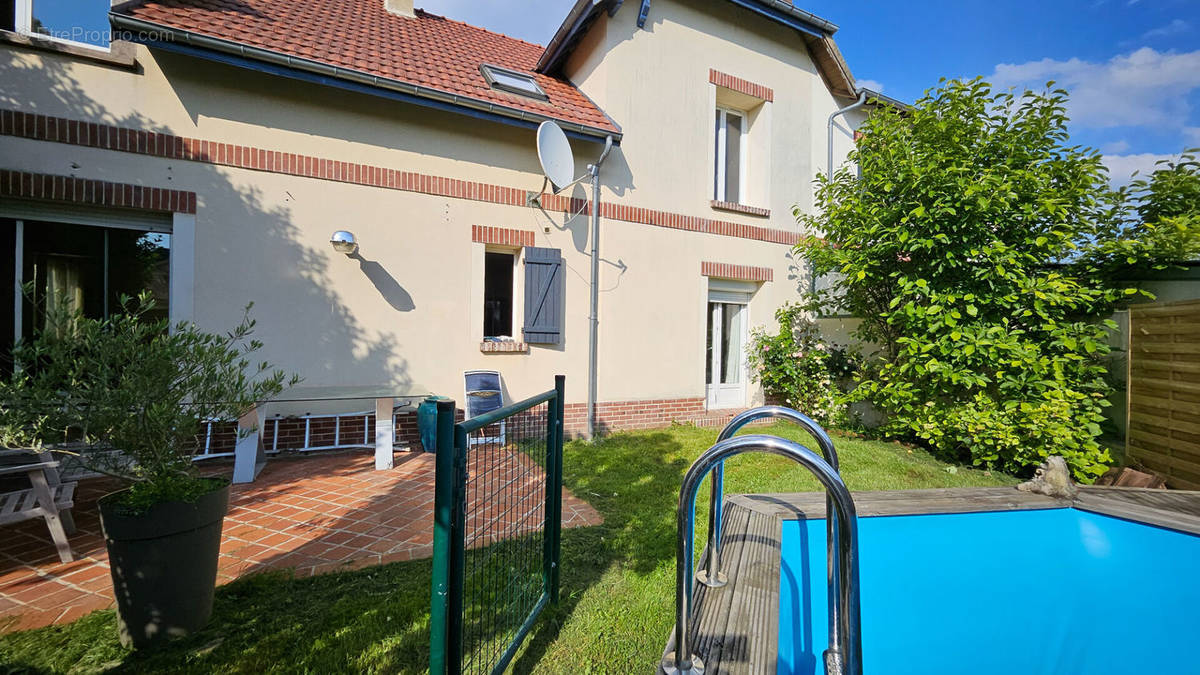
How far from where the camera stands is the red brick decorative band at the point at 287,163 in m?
4.34

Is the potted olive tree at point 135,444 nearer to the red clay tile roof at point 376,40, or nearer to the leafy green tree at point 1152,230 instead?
the red clay tile roof at point 376,40

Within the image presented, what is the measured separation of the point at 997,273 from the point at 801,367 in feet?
9.41

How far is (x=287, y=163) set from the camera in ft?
16.9

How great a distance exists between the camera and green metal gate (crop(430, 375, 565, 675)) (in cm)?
144

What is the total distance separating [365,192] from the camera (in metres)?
5.48

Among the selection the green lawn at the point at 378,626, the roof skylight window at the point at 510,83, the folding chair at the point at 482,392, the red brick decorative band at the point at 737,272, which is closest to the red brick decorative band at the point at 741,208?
the red brick decorative band at the point at 737,272

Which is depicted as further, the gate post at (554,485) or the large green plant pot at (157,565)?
the gate post at (554,485)

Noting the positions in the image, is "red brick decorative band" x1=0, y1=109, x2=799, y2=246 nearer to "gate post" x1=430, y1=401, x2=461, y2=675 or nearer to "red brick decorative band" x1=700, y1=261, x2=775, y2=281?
"red brick decorative band" x1=700, y1=261, x2=775, y2=281

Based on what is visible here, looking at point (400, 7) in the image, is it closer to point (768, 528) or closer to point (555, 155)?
point (555, 155)

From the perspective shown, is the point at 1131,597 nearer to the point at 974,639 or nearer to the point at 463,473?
the point at 974,639

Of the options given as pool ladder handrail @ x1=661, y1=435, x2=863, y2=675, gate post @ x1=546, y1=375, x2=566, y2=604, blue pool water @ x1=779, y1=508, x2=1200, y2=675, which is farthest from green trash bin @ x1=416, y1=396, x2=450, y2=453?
pool ladder handrail @ x1=661, y1=435, x2=863, y2=675

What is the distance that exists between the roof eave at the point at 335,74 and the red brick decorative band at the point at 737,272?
239 centimetres

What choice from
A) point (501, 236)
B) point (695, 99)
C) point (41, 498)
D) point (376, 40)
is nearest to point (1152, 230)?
point (695, 99)

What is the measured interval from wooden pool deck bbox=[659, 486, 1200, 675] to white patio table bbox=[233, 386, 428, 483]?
3.68 metres
